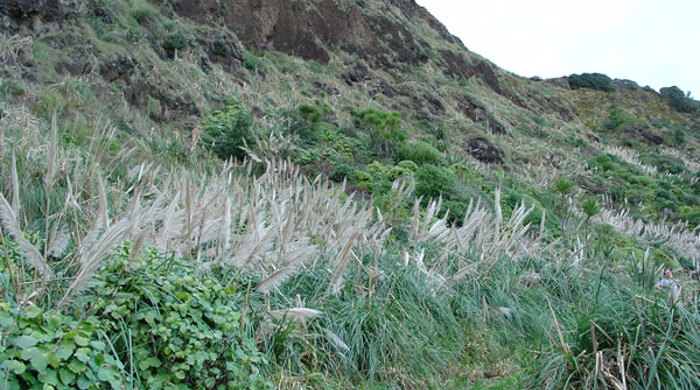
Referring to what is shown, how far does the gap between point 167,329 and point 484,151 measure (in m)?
19.4

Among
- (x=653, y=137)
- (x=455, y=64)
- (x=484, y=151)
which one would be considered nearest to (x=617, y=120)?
(x=653, y=137)

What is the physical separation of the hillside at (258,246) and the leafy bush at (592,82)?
45019mm

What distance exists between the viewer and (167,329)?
8.73ft

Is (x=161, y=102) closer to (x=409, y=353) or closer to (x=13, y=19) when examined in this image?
(x=13, y=19)

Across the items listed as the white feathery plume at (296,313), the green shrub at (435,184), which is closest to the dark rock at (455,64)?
the green shrub at (435,184)

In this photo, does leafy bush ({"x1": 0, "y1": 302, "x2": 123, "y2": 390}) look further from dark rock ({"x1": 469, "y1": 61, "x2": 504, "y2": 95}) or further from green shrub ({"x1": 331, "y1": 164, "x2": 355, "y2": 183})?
dark rock ({"x1": 469, "y1": 61, "x2": 504, "y2": 95})

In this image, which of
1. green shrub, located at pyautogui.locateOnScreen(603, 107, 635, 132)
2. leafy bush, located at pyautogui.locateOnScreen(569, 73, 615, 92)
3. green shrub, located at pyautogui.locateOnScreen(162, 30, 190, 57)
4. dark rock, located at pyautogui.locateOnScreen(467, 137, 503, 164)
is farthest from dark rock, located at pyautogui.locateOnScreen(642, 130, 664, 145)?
green shrub, located at pyautogui.locateOnScreen(162, 30, 190, 57)

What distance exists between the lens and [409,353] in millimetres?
4055

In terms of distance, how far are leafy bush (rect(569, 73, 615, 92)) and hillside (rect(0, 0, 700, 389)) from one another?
45019 mm

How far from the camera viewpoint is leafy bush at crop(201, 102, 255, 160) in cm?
1140

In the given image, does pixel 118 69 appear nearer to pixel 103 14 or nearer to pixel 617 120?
pixel 103 14

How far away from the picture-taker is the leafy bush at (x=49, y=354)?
2043 mm

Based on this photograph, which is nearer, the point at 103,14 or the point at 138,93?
the point at 138,93

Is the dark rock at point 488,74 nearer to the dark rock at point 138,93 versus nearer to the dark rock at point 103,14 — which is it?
the dark rock at point 103,14
